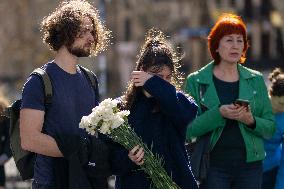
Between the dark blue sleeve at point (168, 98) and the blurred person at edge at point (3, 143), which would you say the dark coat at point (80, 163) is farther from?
the blurred person at edge at point (3, 143)

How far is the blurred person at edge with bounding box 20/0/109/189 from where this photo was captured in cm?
528

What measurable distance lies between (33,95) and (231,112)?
1.72 meters

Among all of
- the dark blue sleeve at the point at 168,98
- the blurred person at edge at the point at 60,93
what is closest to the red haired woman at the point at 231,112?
the dark blue sleeve at the point at 168,98

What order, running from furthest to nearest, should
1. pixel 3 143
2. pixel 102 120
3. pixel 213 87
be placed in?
pixel 3 143, pixel 213 87, pixel 102 120

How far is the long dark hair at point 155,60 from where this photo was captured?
18.3 ft

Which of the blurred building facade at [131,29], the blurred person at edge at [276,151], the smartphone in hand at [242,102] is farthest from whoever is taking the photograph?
the blurred building facade at [131,29]

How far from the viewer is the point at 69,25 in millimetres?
5523

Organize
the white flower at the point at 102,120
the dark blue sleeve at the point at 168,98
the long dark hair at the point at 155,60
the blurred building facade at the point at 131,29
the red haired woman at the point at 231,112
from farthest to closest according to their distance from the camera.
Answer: the blurred building facade at the point at 131,29 → the red haired woman at the point at 231,112 → the long dark hair at the point at 155,60 → the dark blue sleeve at the point at 168,98 → the white flower at the point at 102,120

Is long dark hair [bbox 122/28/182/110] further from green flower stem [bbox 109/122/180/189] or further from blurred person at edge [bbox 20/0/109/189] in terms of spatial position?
green flower stem [bbox 109/122/180/189]

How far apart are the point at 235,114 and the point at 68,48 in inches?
58.6

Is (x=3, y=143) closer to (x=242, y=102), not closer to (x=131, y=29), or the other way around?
(x=242, y=102)

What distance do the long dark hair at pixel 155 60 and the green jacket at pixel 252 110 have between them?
0.91 meters

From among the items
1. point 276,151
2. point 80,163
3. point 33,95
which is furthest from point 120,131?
point 276,151

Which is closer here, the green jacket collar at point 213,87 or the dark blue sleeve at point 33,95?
the dark blue sleeve at point 33,95
